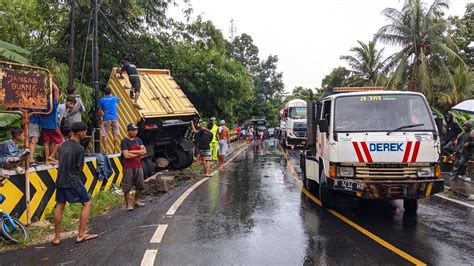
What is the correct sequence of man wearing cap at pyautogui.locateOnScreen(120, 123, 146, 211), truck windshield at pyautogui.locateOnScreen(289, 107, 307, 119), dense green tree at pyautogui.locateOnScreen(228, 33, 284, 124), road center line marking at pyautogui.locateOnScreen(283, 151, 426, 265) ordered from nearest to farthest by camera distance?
road center line marking at pyautogui.locateOnScreen(283, 151, 426, 265), man wearing cap at pyautogui.locateOnScreen(120, 123, 146, 211), truck windshield at pyautogui.locateOnScreen(289, 107, 307, 119), dense green tree at pyautogui.locateOnScreen(228, 33, 284, 124)

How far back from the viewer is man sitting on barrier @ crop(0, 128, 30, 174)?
6.42 metres

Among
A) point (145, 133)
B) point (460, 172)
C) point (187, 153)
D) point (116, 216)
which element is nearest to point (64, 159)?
point (116, 216)

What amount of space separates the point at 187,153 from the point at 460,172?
860 centimetres

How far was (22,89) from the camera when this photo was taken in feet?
21.9

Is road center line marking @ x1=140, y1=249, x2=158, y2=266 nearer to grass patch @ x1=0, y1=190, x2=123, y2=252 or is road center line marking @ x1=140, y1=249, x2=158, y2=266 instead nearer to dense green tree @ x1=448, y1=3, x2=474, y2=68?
grass patch @ x1=0, y1=190, x2=123, y2=252

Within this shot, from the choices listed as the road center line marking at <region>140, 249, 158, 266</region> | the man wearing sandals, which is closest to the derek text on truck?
the road center line marking at <region>140, 249, 158, 266</region>

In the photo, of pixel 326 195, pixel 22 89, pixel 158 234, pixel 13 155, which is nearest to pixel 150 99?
pixel 22 89

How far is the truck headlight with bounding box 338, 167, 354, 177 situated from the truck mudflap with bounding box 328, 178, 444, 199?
0.53ft

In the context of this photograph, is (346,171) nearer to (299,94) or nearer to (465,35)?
(465,35)

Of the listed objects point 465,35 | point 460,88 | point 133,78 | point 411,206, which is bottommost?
point 411,206

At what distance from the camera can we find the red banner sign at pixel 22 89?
6.41m

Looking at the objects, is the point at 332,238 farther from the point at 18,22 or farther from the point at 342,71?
the point at 342,71

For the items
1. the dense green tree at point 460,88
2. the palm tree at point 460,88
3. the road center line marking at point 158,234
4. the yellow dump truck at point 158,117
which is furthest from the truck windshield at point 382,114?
the palm tree at point 460,88

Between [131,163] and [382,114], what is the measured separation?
187 inches
